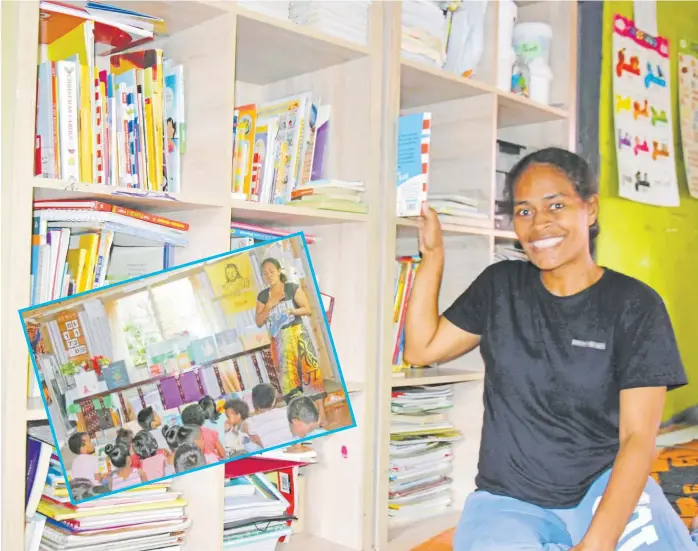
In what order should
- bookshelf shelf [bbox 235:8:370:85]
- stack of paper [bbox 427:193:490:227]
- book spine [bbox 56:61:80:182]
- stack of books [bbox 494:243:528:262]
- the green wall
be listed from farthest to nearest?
the green wall
stack of books [bbox 494:243:528:262]
stack of paper [bbox 427:193:490:227]
bookshelf shelf [bbox 235:8:370:85]
book spine [bbox 56:61:80:182]

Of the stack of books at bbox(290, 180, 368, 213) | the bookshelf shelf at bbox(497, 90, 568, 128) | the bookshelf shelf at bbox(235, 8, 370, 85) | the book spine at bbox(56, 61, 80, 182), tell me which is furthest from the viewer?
the bookshelf shelf at bbox(497, 90, 568, 128)

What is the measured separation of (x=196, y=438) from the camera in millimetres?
1388

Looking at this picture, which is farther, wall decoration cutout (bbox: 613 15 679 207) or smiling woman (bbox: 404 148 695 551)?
wall decoration cutout (bbox: 613 15 679 207)

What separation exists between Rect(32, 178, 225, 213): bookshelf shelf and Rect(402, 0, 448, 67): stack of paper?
2.27 ft

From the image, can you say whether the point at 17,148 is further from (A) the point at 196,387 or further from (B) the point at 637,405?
(B) the point at 637,405

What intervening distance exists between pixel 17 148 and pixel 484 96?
1230mm

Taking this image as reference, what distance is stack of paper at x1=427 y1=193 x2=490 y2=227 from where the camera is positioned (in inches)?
72.6

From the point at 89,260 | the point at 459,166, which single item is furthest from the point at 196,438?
the point at 459,166

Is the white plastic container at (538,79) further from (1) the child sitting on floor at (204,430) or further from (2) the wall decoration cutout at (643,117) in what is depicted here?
(1) the child sitting on floor at (204,430)

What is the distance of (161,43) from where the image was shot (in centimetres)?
157

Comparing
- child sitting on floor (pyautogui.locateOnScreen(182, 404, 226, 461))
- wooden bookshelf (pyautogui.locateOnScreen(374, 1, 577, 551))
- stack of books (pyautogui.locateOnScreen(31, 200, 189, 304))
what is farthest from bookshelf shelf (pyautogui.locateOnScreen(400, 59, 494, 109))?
child sitting on floor (pyautogui.locateOnScreen(182, 404, 226, 461))

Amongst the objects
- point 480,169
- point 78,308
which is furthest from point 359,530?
point 480,169

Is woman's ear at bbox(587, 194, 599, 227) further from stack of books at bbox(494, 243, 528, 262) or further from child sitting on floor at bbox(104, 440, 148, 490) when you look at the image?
child sitting on floor at bbox(104, 440, 148, 490)

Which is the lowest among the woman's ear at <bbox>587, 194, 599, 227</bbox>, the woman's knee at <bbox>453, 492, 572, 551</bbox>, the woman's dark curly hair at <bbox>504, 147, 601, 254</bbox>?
the woman's knee at <bbox>453, 492, 572, 551</bbox>
